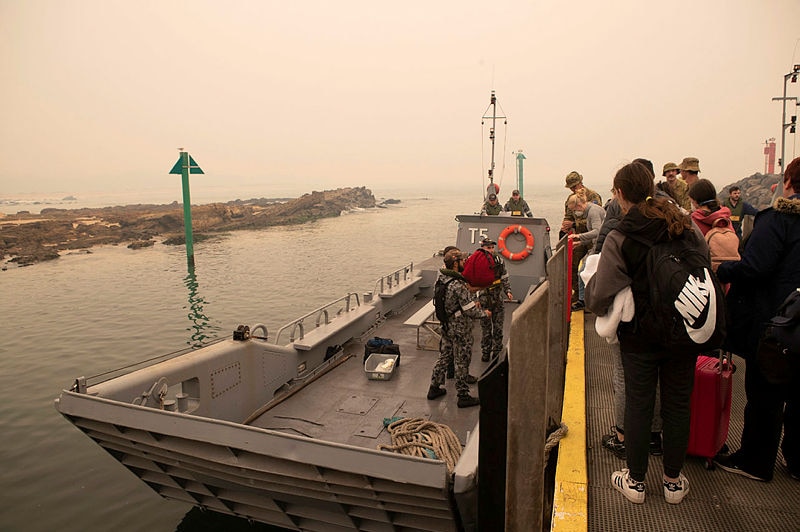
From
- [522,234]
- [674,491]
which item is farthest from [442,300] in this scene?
[522,234]

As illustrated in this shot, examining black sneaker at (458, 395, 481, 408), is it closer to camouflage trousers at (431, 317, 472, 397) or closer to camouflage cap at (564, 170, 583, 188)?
camouflage trousers at (431, 317, 472, 397)

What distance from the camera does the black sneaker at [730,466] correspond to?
9.64 feet

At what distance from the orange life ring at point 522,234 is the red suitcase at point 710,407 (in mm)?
7025

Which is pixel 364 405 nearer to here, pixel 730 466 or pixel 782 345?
pixel 730 466

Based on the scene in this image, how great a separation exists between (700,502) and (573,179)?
479 cm

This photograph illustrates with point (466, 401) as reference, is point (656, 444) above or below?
above

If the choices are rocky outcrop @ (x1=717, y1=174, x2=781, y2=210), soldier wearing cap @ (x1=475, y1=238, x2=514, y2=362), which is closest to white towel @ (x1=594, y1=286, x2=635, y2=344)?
soldier wearing cap @ (x1=475, y1=238, x2=514, y2=362)

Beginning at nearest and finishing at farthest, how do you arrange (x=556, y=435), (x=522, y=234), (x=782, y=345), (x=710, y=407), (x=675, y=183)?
(x=782, y=345) → (x=710, y=407) → (x=556, y=435) → (x=675, y=183) → (x=522, y=234)

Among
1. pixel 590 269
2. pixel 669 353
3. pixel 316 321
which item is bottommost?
pixel 316 321

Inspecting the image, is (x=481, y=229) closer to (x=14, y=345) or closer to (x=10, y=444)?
(x=10, y=444)

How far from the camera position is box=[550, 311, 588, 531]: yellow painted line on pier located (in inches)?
106

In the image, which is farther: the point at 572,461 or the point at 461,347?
the point at 461,347

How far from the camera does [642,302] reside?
2438 millimetres

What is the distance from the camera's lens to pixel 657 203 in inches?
95.7
